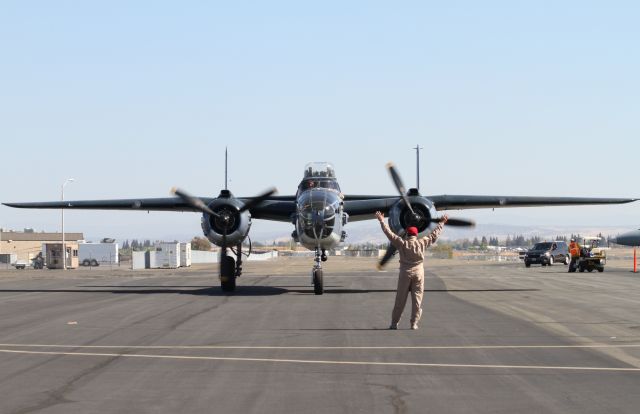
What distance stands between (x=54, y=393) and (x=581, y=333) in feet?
37.5

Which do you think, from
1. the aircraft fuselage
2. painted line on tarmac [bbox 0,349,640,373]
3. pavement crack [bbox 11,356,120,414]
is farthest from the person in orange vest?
pavement crack [bbox 11,356,120,414]

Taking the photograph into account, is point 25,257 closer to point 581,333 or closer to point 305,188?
point 305,188

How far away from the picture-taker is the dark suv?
75.2m

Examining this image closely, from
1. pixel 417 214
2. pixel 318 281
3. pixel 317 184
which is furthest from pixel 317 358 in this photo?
pixel 317 184

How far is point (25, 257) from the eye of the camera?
513 ft

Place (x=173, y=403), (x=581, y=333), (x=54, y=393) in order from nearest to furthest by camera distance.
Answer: (x=173, y=403), (x=54, y=393), (x=581, y=333)

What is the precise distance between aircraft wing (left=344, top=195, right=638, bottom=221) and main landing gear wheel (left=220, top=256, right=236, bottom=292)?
5.52 meters

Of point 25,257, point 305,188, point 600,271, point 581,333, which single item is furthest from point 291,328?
point 25,257

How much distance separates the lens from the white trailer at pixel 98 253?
4823 inches

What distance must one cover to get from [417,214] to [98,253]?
98.4 m

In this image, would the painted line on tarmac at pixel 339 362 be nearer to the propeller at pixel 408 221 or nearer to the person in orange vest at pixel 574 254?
the propeller at pixel 408 221

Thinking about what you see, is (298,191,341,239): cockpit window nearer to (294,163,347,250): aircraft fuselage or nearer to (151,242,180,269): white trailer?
(294,163,347,250): aircraft fuselage

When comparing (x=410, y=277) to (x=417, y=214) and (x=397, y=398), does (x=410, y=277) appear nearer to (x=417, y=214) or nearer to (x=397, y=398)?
(x=397, y=398)

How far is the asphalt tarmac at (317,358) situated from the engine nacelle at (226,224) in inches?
280
